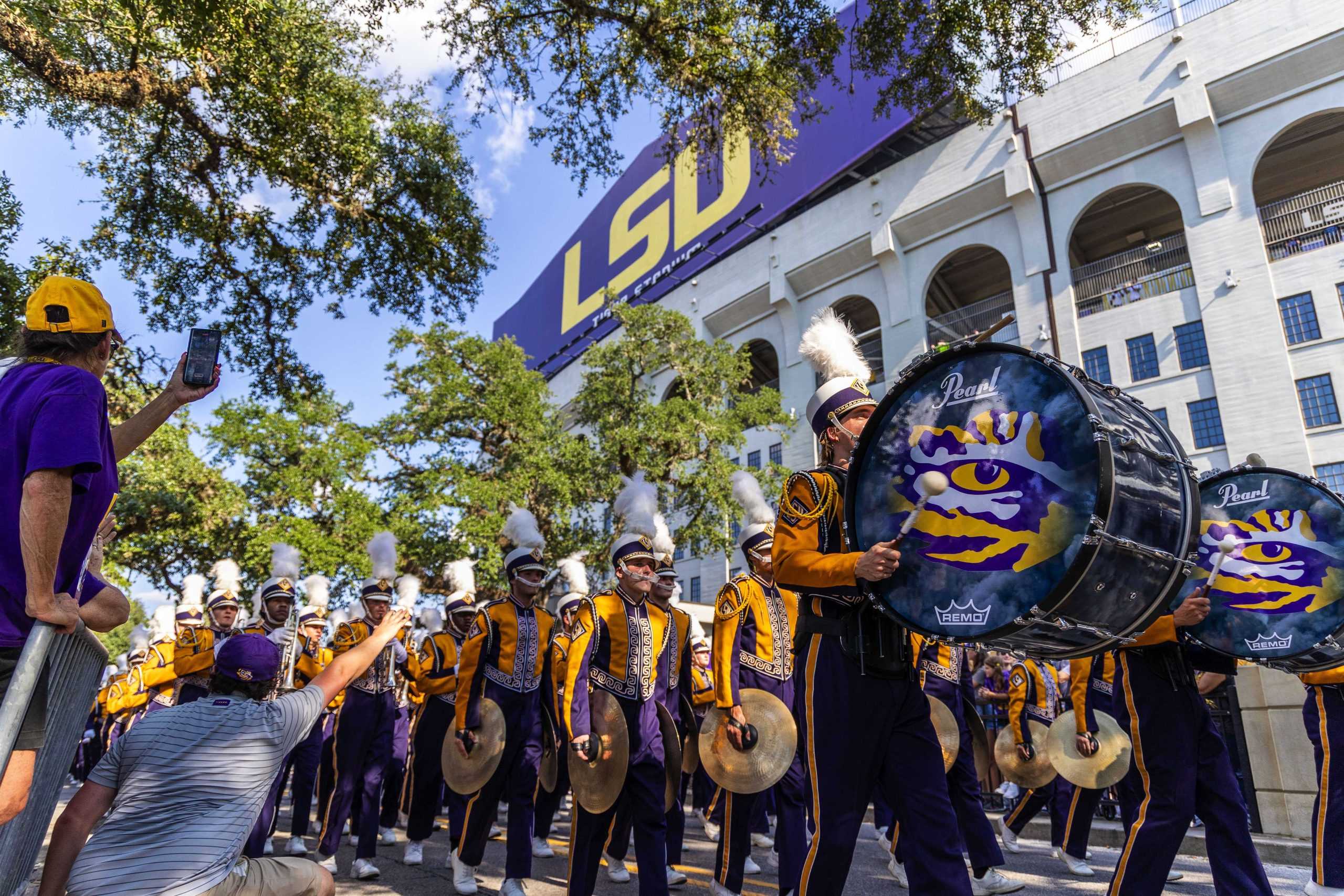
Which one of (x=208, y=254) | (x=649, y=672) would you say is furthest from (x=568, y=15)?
(x=649, y=672)

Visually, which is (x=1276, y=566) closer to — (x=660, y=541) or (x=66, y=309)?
(x=660, y=541)

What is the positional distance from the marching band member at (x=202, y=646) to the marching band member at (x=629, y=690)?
351 centimetres

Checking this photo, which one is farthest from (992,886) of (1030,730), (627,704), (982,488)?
(982,488)

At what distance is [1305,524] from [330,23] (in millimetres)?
9835

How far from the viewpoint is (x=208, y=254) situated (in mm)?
9891

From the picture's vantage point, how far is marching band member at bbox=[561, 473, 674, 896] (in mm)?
5117

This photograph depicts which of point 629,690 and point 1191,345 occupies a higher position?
point 1191,345

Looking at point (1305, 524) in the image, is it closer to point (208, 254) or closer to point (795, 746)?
point (795, 746)

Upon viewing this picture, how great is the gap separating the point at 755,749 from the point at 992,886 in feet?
6.12

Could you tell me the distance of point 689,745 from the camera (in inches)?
293

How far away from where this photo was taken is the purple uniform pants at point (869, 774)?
10.7 ft

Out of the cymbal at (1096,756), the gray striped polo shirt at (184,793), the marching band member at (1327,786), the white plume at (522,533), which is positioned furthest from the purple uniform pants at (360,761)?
the marching band member at (1327,786)

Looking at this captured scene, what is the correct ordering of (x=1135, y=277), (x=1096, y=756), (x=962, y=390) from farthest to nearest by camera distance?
(x=1135, y=277) < (x=1096, y=756) < (x=962, y=390)

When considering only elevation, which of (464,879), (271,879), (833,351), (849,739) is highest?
(833,351)
